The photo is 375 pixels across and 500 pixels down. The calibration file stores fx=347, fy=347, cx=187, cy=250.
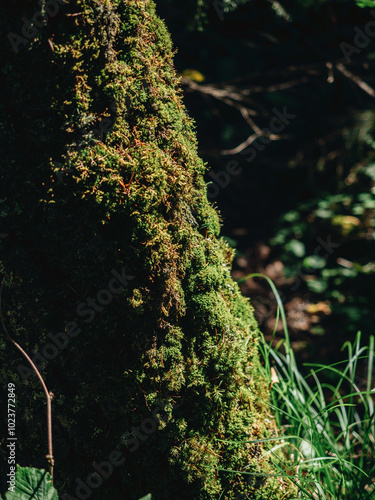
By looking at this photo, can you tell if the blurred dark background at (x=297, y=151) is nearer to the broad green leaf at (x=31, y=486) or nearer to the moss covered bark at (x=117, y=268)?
the moss covered bark at (x=117, y=268)

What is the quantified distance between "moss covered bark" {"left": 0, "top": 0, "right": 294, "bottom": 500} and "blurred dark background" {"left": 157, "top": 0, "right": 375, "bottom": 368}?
6.21ft

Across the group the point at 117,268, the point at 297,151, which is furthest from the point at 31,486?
the point at 297,151

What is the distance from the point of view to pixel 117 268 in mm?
1062

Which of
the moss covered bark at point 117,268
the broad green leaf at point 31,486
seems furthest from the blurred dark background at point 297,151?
the broad green leaf at point 31,486

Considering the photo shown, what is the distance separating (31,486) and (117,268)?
673mm

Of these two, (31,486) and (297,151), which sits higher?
(297,151)

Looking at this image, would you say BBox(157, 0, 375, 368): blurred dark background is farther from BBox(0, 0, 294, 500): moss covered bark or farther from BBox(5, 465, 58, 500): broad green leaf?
BBox(5, 465, 58, 500): broad green leaf

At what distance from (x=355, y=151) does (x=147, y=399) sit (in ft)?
11.6

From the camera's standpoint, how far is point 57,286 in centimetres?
109

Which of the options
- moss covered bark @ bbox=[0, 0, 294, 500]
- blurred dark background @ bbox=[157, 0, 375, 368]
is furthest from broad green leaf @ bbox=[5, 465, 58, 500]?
blurred dark background @ bbox=[157, 0, 375, 368]

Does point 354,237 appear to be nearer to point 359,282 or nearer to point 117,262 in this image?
point 359,282

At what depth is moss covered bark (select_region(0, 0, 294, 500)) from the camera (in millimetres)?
976

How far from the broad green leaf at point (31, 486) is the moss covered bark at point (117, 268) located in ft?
0.59

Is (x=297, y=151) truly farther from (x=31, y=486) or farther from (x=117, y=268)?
(x=31, y=486)
